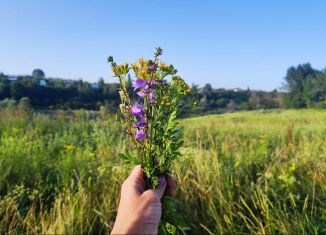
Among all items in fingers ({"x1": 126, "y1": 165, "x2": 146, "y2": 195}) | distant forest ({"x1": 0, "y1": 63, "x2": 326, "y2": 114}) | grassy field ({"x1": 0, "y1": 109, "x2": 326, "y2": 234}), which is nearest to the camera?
fingers ({"x1": 126, "y1": 165, "x2": 146, "y2": 195})

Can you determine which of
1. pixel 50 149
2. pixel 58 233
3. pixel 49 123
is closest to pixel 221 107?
pixel 49 123

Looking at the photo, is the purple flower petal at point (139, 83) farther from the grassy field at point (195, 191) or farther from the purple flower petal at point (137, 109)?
the grassy field at point (195, 191)

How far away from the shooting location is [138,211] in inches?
42.9

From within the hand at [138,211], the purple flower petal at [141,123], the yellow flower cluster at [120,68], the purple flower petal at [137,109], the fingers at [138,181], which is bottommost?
the hand at [138,211]

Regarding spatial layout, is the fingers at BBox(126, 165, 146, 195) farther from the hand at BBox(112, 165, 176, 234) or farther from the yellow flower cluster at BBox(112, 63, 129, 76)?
the yellow flower cluster at BBox(112, 63, 129, 76)

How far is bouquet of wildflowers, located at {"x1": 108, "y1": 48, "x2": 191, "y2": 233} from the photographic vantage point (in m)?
1.23

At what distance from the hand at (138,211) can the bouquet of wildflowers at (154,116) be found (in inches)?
3.5

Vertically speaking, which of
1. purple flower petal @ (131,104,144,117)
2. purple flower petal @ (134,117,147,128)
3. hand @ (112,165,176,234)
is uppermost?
purple flower petal @ (131,104,144,117)

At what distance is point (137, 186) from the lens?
1.21 metres

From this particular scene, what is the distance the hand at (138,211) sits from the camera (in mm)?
1054

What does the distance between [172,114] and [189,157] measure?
3.68 metres

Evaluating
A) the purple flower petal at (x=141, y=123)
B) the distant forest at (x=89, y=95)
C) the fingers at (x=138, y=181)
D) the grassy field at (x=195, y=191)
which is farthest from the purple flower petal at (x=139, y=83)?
the distant forest at (x=89, y=95)

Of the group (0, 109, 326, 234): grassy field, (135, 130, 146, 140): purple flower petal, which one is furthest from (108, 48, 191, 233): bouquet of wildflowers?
(0, 109, 326, 234): grassy field

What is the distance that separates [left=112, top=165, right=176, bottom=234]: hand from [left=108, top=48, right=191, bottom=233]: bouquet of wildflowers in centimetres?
9
